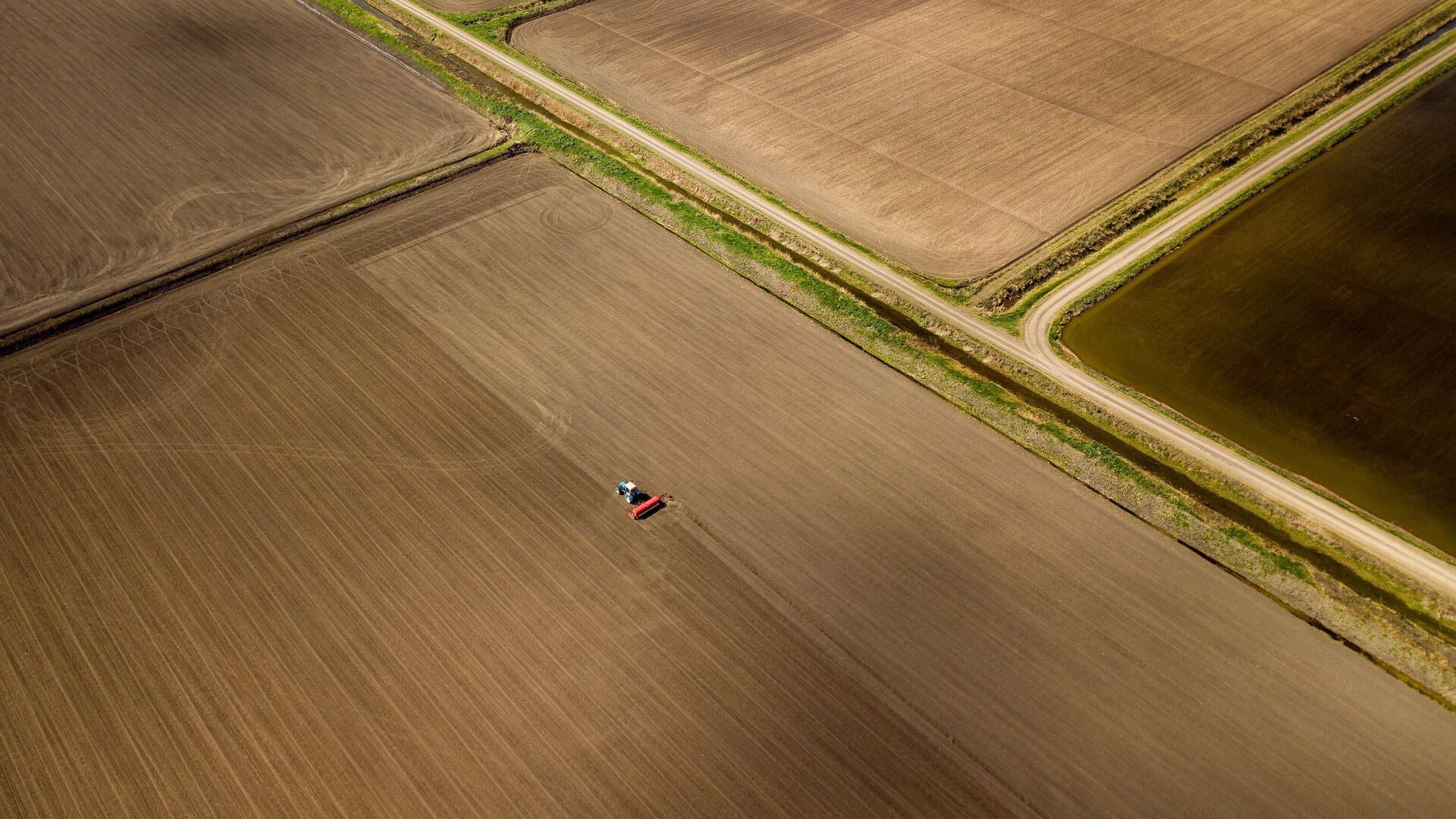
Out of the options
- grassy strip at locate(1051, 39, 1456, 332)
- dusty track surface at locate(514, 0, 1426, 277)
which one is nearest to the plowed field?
grassy strip at locate(1051, 39, 1456, 332)

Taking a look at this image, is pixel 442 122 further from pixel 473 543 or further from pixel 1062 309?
pixel 1062 309

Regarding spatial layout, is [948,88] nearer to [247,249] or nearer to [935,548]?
[935,548]

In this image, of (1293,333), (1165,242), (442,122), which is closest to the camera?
(1293,333)

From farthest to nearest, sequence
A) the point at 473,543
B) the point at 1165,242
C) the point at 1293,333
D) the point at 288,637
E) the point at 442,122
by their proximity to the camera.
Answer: the point at 442,122 < the point at 1165,242 < the point at 1293,333 < the point at 473,543 < the point at 288,637

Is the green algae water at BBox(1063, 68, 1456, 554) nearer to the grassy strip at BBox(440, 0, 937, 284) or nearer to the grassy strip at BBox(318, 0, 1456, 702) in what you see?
the grassy strip at BBox(318, 0, 1456, 702)

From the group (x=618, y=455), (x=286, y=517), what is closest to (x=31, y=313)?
(x=286, y=517)

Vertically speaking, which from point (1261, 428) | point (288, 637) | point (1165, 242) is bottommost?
point (288, 637)

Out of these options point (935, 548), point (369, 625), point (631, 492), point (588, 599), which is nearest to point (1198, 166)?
point (935, 548)
